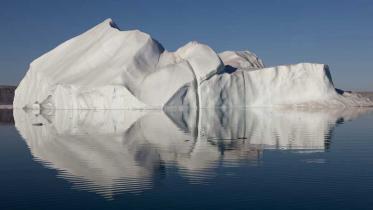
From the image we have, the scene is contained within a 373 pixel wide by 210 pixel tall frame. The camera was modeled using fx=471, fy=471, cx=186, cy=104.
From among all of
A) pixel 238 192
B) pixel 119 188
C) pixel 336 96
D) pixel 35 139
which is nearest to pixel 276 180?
pixel 238 192

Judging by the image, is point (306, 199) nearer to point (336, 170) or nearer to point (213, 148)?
point (336, 170)

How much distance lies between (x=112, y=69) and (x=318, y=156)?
116ft

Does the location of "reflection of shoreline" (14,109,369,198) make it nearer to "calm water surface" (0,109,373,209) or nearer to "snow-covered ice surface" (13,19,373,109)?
"calm water surface" (0,109,373,209)

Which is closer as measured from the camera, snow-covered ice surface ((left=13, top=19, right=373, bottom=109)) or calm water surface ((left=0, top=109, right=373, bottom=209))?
calm water surface ((left=0, top=109, right=373, bottom=209))

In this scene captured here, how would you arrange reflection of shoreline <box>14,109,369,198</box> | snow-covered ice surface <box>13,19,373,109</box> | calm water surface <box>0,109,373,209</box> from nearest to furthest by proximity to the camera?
calm water surface <box>0,109,373,209</box>, reflection of shoreline <box>14,109,369,198</box>, snow-covered ice surface <box>13,19,373,109</box>

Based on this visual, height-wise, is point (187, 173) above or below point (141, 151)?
above

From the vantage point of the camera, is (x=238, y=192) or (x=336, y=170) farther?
(x=336, y=170)

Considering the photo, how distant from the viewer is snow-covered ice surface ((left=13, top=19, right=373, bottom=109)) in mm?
46844

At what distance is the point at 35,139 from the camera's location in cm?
2055

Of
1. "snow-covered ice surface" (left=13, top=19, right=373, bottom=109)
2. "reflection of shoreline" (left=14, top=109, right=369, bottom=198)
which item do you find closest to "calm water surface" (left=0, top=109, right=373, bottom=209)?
"reflection of shoreline" (left=14, top=109, right=369, bottom=198)

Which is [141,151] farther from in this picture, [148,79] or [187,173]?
[148,79]

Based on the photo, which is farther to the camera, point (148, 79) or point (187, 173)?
point (148, 79)

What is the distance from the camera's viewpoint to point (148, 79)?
1854 inches

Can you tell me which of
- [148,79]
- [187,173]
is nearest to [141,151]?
[187,173]
